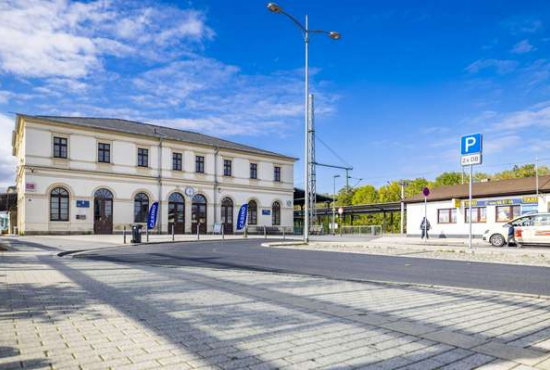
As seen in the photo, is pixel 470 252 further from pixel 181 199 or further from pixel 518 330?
pixel 181 199

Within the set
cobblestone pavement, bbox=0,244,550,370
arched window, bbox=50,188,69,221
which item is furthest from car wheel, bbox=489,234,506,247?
arched window, bbox=50,188,69,221

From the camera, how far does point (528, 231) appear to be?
1881cm

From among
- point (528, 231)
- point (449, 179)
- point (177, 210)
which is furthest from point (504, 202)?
point (449, 179)

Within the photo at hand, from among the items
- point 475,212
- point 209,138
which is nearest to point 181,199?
point 209,138

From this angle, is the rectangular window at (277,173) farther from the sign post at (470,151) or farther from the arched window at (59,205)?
the sign post at (470,151)

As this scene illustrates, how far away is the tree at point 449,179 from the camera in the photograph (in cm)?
8294

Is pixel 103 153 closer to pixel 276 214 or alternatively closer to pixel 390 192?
pixel 276 214

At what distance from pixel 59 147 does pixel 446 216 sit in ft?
107

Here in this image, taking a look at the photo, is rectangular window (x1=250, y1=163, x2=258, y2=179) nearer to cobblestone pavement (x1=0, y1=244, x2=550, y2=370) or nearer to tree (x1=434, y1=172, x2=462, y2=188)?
cobblestone pavement (x1=0, y1=244, x2=550, y2=370)

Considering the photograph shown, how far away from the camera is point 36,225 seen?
30641 millimetres

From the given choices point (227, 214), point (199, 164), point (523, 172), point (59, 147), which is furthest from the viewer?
point (523, 172)

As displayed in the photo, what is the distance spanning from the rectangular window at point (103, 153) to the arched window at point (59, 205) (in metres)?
4.11

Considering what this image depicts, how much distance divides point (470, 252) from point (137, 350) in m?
14.1

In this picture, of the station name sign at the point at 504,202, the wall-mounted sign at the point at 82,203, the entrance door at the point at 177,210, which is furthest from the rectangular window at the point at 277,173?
the station name sign at the point at 504,202
